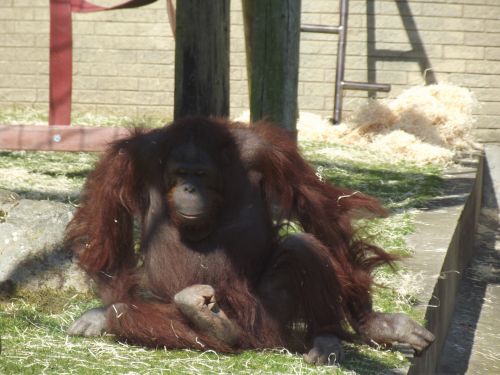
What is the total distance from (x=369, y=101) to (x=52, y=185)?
3.93 m

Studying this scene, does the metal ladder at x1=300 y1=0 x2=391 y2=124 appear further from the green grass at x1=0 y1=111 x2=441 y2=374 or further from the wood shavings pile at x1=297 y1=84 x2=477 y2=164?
the green grass at x1=0 y1=111 x2=441 y2=374

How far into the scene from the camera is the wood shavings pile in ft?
27.1

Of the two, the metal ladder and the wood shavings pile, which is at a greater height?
the metal ladder

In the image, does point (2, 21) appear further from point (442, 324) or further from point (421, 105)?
point (442, 324)

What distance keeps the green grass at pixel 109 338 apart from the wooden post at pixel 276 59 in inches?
29.8

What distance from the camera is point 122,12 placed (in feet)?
31.0

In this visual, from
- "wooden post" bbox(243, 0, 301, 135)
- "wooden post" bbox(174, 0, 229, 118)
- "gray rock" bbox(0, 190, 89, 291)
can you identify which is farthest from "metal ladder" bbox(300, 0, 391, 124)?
"gray rock" bbox(0, 190, 89, 291)

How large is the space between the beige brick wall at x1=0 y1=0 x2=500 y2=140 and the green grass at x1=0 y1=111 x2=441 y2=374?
126 inches

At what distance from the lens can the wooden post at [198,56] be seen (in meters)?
4.59

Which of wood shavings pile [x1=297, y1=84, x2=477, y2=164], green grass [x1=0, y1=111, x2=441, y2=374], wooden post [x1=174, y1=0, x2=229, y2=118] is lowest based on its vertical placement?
green grass [x1=0, y1=111, x2=441, y2=374]

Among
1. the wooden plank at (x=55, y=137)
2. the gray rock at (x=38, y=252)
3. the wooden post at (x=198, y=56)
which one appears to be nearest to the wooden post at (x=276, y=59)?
the wooden post at (x=198, y=56)

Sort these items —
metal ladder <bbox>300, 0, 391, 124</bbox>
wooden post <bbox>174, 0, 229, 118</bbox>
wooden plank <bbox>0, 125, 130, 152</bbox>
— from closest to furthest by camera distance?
wooden post <bbox>174, 0, 229, 118</bbox>, wooden plank <bbox>0, 125, 130, 152</bbox>, metal ladder <bbox>300, 0, 391, 124</bbox>

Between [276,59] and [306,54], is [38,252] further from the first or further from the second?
[306,54]

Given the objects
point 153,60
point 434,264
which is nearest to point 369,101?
point 153,60
